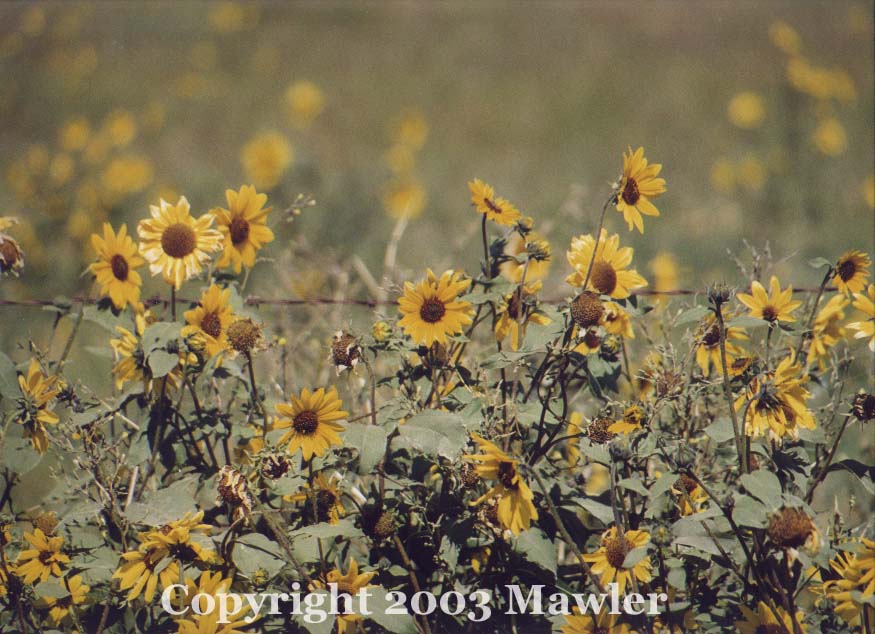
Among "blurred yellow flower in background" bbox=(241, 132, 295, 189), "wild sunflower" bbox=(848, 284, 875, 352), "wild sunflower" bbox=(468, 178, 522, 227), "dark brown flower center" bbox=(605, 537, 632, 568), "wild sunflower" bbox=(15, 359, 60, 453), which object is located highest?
"blurred yellow flower in background" bbox=(241, 132, 295, 189)

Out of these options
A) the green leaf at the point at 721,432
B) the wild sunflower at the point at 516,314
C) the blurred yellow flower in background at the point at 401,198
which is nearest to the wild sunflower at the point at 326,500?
the wild sunflower at the point at 516,314

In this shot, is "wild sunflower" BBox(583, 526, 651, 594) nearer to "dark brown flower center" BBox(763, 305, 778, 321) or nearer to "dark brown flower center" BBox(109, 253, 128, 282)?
"dark brown flower center" BBox(763, 305, 778, 321)

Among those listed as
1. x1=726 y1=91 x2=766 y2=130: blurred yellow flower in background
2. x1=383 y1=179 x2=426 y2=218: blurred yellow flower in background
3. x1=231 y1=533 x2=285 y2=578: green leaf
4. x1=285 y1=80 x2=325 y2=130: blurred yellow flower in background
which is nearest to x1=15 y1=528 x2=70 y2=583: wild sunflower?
x1=231 y1=533 x2=285 y2=578: green leaf

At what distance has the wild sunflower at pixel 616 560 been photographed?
1.35 metres

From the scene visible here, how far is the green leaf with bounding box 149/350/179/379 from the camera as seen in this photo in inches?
53.9

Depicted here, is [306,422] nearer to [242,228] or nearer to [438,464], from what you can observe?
[438,464]

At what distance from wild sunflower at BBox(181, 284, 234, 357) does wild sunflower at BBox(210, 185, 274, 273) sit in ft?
0.28

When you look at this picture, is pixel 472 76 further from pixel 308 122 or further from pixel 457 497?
pixel 457 497

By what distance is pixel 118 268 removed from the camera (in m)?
1.52

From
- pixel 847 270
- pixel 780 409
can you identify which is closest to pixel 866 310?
pixel 847 270

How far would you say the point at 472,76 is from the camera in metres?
9.16

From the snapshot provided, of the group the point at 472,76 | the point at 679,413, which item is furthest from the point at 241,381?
the point at 472,76

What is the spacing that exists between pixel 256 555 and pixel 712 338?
909 mm

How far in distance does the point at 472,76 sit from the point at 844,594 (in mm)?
8504
